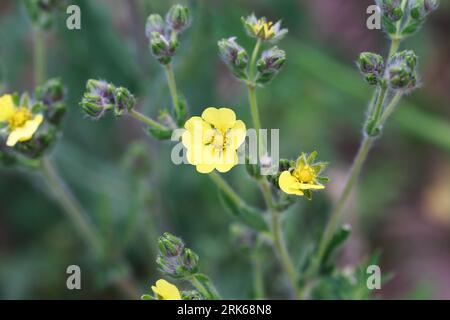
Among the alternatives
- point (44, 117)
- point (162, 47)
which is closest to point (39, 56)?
point (44, 117)

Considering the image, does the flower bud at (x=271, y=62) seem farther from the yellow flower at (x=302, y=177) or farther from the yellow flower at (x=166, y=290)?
the yellow flower at (x=166, y=290)

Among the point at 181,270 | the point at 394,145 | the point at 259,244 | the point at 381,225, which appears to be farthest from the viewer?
the point at 394,145

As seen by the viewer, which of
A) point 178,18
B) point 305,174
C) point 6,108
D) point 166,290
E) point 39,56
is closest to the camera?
point 166,290

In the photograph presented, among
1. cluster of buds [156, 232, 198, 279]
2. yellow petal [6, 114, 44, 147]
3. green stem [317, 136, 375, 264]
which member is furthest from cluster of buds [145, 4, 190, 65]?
green stem [317, 136, 375, 264]

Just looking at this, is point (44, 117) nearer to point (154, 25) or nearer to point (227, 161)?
point (154, 25)
